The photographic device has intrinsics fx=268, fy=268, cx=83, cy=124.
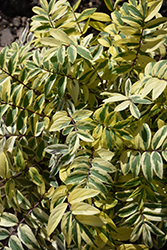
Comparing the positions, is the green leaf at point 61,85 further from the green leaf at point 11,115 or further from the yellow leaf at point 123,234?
the yellow leaf at point 123,234

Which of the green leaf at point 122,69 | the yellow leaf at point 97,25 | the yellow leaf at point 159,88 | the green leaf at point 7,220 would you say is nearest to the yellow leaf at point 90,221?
the green leaf at point 7,220

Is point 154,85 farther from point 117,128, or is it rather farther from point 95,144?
point 95,144

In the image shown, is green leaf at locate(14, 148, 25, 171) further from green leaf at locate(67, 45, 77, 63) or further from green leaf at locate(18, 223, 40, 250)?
green leaf at locate(67, 45, 77, 63)

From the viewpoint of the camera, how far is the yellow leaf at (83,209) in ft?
2.60

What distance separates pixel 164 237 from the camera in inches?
41.0

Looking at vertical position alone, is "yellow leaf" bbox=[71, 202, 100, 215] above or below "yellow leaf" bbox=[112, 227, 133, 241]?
above

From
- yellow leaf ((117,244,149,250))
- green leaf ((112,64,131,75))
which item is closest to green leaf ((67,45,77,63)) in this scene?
green leaf ((112,64,131,75))

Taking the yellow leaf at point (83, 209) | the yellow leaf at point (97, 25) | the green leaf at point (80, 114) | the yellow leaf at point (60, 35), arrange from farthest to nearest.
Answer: the yellow leaf at point (97, 25), the green leaf at point (80, 114), the yellow leaf at point (60, 35), the yellow leaf at point (83, 209)

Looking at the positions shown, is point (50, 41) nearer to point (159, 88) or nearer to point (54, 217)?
point (159, 88)

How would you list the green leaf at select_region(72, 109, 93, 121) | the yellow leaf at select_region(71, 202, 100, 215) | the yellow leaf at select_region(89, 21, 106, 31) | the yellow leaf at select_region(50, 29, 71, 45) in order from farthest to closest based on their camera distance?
the yellow leaf at select_region(89, 21, 106, 31)
the green leaf at select_region(72, 109, 93, 121)
the yellow leaf at select_region(50, 29, 71, 45)
the yellow leaf at select_region(71, 202, 100, 215)

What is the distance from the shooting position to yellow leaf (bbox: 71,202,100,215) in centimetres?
79

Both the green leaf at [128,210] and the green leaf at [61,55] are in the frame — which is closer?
the green leaf at [61,55]

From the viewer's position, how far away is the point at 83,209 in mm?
806

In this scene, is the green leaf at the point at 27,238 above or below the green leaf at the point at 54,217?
below
